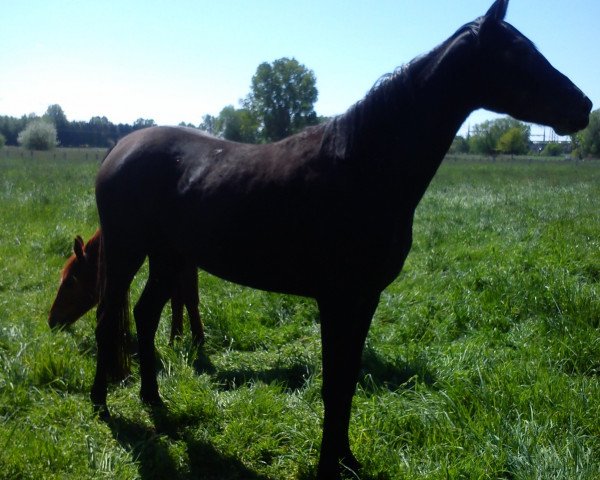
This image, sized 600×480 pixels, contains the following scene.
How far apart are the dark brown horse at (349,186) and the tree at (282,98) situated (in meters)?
9.51

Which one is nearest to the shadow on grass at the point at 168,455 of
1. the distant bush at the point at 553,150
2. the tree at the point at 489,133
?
the tree at the point at 489,133

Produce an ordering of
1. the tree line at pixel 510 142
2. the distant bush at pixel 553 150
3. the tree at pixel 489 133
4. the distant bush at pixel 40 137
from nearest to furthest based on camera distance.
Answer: the distant bush at pixel 40 137 < the tree line at pixel 510 142 < the tree at pixel 489 133 < the distant bush at pixel 553 150

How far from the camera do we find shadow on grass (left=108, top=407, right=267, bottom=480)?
3.33 m

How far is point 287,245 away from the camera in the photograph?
10.2ft

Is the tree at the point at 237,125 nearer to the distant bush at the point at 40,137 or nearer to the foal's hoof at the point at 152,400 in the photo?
the foal's hoof at the point at 152,400

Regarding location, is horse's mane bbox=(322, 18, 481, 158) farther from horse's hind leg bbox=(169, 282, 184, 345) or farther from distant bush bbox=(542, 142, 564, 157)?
distant bush bbox=(542, 142, 564, 157)

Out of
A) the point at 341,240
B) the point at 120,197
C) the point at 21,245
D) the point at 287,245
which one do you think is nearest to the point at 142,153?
the point at 120,197

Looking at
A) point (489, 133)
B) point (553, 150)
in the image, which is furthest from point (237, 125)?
point (553, 150)

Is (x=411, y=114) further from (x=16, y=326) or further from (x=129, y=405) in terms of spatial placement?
(x=16, y=326)

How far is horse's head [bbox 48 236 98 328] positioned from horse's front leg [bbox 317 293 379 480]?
3.02 metres

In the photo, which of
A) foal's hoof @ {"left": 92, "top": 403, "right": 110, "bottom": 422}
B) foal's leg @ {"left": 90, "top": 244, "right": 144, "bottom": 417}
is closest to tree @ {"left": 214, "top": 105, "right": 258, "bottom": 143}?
foal's leg @ {"left": 90, "top": 244, "right": 144, "bottom": 417}

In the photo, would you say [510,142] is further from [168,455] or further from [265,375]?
[168,455]

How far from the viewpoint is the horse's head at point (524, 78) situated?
267 centimetres

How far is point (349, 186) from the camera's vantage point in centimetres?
292
